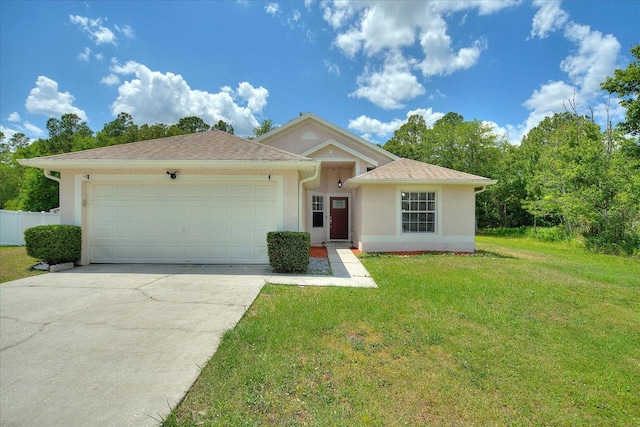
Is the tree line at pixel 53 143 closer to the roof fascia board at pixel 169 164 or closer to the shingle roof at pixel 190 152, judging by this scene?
the roof fascia board at pixel 169 164

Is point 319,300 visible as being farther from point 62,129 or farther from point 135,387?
point 62,129

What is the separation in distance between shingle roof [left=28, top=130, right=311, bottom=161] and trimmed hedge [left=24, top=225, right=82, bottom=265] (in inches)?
75.3

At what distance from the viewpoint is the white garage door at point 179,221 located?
8.13 meters

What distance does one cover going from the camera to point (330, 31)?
13.5 meters

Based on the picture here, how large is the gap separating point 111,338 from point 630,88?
18.7m

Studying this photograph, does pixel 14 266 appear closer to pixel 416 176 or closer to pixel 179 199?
pixel 179 199

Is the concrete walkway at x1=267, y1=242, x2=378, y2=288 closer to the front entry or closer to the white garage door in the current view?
the white garage door

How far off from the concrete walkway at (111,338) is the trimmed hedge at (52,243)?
2.34 ft

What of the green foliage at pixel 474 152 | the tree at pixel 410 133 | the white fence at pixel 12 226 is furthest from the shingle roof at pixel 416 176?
the tree at pixel 410 133

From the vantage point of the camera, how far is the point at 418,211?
1142 centimetres

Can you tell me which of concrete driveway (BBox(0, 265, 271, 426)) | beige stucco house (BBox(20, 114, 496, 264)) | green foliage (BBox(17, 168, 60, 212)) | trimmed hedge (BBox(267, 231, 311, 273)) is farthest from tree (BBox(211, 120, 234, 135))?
concrete driveway (BBox(0, 265, 271, 426))

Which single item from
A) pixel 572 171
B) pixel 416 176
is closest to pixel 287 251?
pixel 416 176

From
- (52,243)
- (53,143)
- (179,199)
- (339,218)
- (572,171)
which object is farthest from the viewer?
(53,143)

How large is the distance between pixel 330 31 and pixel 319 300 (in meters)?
13.3
